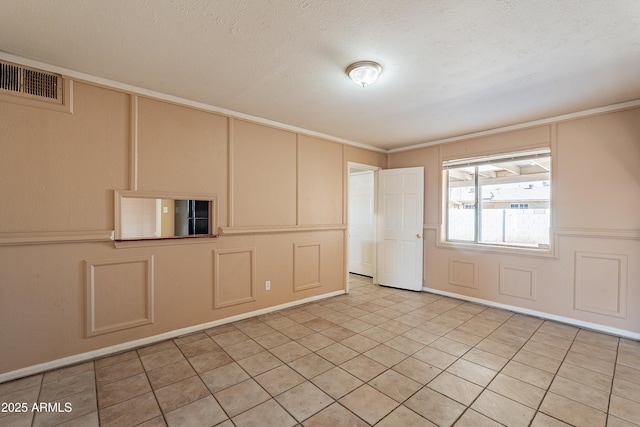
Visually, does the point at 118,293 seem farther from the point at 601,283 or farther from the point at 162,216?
the point at 601,283

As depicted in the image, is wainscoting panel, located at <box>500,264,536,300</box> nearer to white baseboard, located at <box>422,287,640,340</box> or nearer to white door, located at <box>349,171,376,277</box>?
white baseboard, located at <box>422,287,640,340</box>

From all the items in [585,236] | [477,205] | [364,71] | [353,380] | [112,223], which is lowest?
[353,380]

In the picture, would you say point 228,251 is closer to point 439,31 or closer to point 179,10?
point 179,10

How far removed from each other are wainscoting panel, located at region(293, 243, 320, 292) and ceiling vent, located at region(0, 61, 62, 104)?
2.96m

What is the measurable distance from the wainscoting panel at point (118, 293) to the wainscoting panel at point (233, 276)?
0.68 meters

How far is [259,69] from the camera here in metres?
2.51

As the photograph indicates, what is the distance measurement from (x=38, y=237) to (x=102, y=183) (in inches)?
25.1

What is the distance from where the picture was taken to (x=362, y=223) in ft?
20.3

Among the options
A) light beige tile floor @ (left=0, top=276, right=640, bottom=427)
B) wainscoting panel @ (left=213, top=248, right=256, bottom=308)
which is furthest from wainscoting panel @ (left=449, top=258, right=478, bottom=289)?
wainscoting panel @ (left=213, top=248, right=256, bottom=308)

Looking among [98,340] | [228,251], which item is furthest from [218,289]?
[98,340]

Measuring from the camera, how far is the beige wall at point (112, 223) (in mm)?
2332

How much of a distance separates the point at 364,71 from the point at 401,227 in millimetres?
3239

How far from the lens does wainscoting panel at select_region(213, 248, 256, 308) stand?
3361 millimetres

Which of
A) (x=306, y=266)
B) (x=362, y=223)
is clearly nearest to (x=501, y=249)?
(x=362, y=223)
